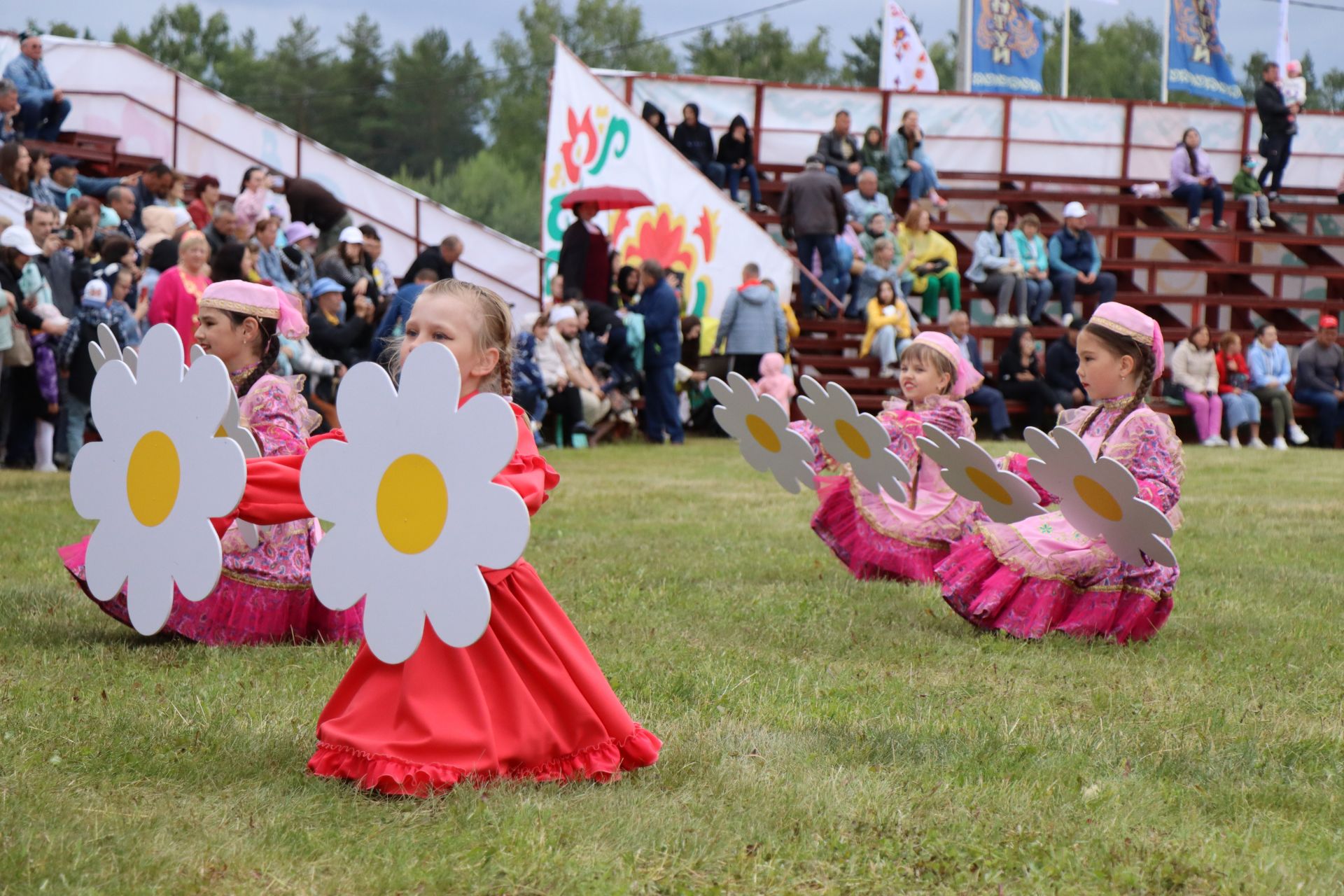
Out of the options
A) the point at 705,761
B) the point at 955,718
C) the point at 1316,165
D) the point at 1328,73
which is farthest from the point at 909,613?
the point at 1328,73

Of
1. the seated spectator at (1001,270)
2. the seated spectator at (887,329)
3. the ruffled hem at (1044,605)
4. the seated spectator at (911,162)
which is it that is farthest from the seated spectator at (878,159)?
the ruffled hem at (1044,605)

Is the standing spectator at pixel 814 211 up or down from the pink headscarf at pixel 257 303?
up

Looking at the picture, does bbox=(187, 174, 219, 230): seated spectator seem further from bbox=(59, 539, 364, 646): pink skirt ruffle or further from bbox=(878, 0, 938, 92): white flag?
bbox=(878, 0, 938, 92): white flag

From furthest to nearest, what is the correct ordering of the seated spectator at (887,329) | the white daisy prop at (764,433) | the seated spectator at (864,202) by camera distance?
the seated spectator at (864,202)
the seated spectator at (887,329)
the white daisy prop at (764,433)

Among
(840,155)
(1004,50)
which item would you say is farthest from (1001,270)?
(1004,50)

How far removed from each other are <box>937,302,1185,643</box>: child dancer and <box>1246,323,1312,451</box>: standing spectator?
14052mm

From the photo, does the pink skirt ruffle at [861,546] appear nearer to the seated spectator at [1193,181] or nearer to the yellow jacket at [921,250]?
the yellow jacket at [921,250]

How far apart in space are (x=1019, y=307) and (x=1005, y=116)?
245 inches

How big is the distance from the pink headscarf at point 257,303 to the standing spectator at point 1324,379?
55.3ft

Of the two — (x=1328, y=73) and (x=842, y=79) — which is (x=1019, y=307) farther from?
(x=1328, y=73)

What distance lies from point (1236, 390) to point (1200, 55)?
11.3m

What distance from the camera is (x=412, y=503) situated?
3.32 meters

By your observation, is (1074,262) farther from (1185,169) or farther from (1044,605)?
(1044,605)

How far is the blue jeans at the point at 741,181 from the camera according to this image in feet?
71.4
